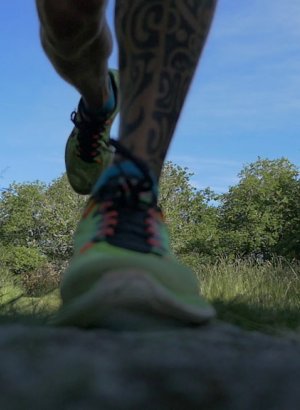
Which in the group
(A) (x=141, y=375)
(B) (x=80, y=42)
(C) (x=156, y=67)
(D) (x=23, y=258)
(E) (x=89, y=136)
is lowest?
(A) (x=141, y=375)

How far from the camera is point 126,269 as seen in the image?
0.83 m

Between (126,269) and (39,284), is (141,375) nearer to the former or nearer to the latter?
(126,269)

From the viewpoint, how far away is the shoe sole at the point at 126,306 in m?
0.75

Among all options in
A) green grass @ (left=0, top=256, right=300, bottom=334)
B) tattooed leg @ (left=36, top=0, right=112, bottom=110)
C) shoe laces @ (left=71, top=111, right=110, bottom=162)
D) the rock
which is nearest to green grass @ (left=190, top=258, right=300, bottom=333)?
green grass @ (left=0, top=256, right=300, bottom=334)

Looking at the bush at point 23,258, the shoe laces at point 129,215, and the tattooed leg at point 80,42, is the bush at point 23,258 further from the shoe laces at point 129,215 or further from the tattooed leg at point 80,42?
the shoe laces at point 129,215

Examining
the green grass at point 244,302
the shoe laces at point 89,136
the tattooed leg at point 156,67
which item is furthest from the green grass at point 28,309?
the shoe laces at point 89,136

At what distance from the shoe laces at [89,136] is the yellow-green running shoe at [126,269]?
1055 mm

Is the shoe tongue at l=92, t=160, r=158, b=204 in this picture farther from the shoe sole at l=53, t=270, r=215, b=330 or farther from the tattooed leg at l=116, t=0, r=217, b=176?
the shoe sole at l=53, t=270, r=215, b=330

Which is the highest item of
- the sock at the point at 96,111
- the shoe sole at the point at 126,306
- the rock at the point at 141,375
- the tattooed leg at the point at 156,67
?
the sock at the point at 96,111

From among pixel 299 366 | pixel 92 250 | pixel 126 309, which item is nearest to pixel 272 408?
pixel 299 366

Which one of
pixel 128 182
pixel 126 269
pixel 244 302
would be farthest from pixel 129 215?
pixel 244 302

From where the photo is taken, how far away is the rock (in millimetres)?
510

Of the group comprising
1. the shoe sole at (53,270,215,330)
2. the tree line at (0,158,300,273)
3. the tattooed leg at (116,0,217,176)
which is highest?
the tree line at (0,158,300,273)

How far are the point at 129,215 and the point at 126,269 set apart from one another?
0.18 meters
